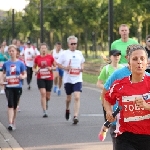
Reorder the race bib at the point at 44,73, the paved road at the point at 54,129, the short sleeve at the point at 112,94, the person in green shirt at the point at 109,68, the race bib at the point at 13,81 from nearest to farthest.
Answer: the short sleeve at the point at 112,94 → the person in green shirt at the point at 109,68 → the paved road at the point at 54,129 → the race bib at the point at 13,81 → the race bib at the point at 44,73

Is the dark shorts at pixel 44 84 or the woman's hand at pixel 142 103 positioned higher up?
the woman's hand at pixel 142 103

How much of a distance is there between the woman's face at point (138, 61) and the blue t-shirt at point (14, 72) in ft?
23.9

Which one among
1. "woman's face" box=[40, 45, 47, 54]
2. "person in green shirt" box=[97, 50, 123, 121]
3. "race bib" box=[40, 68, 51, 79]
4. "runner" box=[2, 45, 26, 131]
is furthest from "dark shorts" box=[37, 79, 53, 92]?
"person in green shirt" box=[97, 50, 123, 121]

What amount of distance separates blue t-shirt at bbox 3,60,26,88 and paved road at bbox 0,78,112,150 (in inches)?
35.3

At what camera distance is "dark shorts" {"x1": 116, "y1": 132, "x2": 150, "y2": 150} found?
6277 millimetres

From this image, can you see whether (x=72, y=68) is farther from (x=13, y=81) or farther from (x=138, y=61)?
(x=138, y=61)

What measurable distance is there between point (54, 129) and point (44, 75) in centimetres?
292

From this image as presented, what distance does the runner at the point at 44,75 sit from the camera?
15.5m

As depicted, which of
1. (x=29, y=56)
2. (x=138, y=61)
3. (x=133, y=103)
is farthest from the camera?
(x=29, y=56)

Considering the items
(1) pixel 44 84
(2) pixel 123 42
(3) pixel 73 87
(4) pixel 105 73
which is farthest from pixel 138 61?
(1) pixel 44 84

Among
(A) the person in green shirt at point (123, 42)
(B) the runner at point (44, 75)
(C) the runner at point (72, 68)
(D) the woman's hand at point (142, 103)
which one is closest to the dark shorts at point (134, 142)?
(D) the woman's hand at point (142, 103)

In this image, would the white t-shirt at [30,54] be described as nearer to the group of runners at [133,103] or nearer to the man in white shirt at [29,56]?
the man in white shirt at [29,56]

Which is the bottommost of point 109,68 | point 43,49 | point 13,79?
point 13,79

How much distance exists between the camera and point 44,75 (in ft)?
52.2
